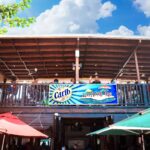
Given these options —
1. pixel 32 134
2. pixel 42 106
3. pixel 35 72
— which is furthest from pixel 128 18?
Result: pixel 32 134

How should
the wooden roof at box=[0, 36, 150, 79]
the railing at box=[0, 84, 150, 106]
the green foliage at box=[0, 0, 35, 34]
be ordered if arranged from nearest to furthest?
the green foliage at box=[0, 0, 35, 34] → the railing at box=[0, 84, 150, 106] → the wooden roof at box=[0, 36, 150, 79]

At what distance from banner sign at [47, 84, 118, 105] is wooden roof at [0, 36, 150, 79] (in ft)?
6.84

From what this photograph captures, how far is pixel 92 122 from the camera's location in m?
Result: 14.3

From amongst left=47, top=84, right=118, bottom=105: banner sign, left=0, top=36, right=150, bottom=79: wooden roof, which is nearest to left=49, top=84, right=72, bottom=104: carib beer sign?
left=47, top=84, right=118, bottom=105: banner sign

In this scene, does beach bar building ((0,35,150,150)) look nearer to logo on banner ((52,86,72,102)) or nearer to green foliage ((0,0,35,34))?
logo on banner ((52,86,72,102))

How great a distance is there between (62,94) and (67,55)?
2905mm

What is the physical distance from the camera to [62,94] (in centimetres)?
Answer: 1084

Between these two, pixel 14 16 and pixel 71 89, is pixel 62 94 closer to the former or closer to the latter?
pixel 71 89

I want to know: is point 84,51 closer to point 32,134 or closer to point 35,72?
point 35,72

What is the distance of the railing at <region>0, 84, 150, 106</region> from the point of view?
10906 mm

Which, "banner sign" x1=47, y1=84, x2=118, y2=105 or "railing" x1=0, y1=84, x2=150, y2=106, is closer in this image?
"banner sign" x1=47, y1=84, x2=118, y2=105

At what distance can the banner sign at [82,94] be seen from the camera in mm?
10805

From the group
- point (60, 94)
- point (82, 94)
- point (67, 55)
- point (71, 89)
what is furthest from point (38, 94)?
point (67, 55)

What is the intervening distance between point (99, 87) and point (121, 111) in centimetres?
141
